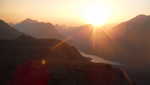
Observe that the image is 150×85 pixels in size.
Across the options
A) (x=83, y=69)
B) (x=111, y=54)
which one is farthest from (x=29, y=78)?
(x=111, y=54)

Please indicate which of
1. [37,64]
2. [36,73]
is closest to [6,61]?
[37,64]

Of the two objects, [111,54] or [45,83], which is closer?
[45,83]

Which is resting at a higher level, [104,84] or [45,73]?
[45,73]

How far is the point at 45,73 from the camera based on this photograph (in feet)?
120

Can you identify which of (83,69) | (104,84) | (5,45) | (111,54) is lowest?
(111,54)

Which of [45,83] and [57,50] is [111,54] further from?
[45,83]

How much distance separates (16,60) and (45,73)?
484 inches

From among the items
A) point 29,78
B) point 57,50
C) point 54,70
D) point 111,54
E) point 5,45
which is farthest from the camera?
point 111,54

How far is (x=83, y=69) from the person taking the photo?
3919 cm

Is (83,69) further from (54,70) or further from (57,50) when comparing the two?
(57,50)

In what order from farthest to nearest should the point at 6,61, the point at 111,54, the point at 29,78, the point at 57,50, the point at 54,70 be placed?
the point at 111,54 < the point at 57,50 < the point at 6,61 < the point at 54,70 < the point at 29,78

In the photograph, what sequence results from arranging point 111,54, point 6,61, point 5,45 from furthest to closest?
point 111,54 → point 5,45 → point 6,61

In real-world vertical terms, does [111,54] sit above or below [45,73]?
below

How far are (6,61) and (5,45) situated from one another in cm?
1447
